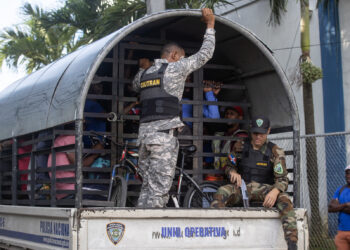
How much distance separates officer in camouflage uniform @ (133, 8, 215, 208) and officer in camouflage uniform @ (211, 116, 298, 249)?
648 mm

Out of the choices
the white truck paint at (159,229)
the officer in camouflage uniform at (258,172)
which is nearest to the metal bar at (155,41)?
the officer in camouflage uniform at (258,172)

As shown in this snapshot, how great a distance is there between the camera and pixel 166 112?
20.2ft

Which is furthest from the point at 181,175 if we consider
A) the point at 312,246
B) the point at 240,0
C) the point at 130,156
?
the point at 240,0

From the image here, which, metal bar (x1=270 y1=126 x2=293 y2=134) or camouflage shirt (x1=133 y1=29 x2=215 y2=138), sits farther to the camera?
metal bar (x1=270 y1=126 x2=293 y2=134)

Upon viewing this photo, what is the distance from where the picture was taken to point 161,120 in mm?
6141

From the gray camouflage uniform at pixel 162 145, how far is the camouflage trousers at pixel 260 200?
0.60m

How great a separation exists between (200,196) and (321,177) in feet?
19.3

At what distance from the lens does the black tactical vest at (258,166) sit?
6477mm

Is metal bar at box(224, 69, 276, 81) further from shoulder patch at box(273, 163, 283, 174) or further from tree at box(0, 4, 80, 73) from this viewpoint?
tree at box(0, 4, 80, 73)

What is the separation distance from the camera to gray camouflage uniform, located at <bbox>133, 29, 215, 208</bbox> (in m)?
5.93

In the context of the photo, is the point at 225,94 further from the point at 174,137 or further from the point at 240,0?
the point at 240,0

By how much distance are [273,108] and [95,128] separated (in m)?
2.12

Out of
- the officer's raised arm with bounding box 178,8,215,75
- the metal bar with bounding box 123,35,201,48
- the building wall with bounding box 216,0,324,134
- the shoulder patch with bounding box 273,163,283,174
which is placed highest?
the building wall with bounding box 216,0,324,134

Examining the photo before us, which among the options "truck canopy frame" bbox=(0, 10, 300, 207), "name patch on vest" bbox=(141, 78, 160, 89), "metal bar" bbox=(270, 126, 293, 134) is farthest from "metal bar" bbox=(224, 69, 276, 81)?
"name patch on vest" bbox=(141, 78, 160, 89)
